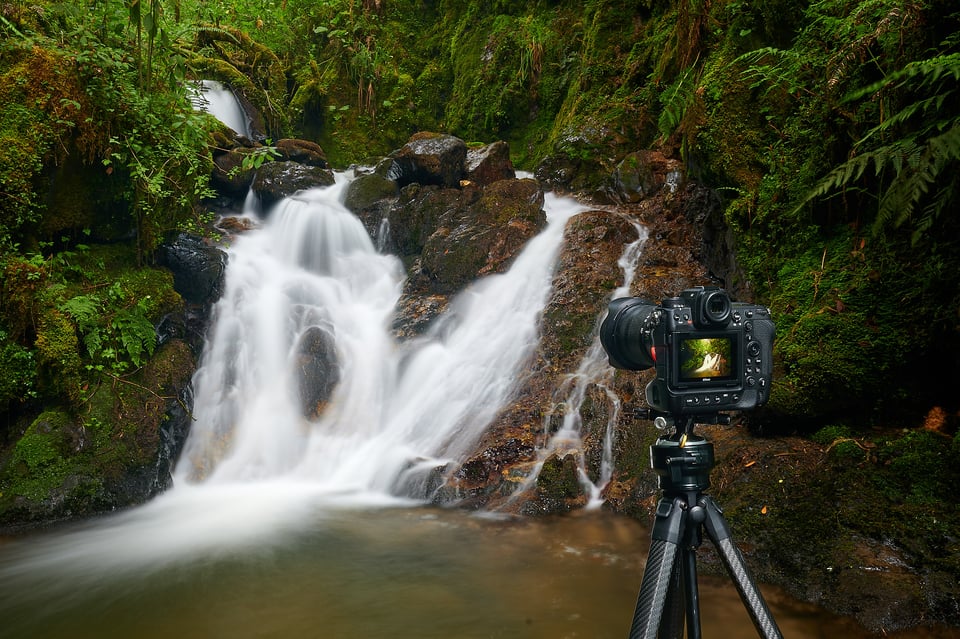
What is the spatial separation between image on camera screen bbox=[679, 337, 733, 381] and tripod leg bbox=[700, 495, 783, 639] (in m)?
0.37

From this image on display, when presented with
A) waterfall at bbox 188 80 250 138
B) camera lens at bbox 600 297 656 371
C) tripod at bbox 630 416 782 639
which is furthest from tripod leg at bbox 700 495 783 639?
waterfall at bbox 188 80 250 138

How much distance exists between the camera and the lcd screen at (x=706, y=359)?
1762 mm

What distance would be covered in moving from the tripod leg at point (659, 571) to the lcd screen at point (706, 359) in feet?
1.27

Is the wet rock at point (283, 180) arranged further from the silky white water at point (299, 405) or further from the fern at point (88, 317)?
the fern at point (88, 317)

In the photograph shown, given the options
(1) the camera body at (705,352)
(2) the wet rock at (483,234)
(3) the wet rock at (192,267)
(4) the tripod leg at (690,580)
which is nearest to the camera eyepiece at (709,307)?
(1) the camera body at (705,352)

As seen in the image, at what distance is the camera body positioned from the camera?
1.75m

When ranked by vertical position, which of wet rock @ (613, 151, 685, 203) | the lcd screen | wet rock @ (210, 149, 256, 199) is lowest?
the lcd screen

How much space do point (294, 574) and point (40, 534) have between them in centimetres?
241

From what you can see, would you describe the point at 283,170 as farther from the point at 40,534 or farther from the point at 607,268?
the point at 40,534

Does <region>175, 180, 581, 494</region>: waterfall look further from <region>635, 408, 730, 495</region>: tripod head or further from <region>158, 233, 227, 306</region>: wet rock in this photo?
<region>635, 408, 730, 495</region>: tripod head

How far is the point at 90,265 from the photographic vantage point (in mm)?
5895

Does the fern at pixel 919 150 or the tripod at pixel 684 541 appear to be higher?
the fern at pixel 919 150

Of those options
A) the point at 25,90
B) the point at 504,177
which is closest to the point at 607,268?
the point at 504,177

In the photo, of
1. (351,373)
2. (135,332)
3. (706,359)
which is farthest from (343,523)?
(706,359)
